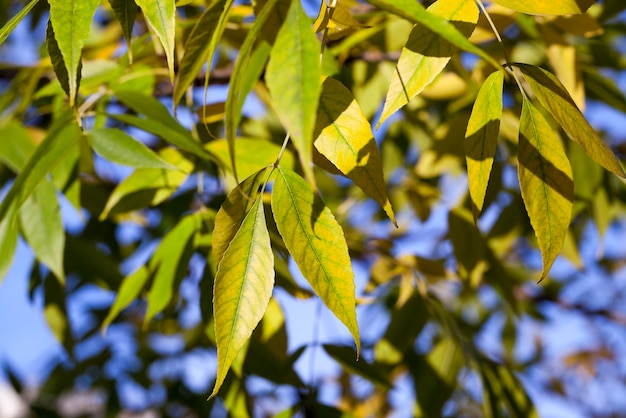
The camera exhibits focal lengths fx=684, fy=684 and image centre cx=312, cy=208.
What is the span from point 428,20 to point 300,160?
0.84 feet

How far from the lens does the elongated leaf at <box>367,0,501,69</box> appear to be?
0.39 meters

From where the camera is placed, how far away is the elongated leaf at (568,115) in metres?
0.49

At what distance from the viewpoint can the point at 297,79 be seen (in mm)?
377

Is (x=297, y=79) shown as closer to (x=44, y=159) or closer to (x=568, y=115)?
(x=568, y=115)

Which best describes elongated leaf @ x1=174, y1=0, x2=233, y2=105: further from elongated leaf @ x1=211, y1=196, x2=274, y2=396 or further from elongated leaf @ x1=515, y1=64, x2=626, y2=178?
elongated leaf @ x1=515, y1=64, x2=626, y2=178

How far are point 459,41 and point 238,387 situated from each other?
0.57 m

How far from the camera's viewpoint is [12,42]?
6.43 feet

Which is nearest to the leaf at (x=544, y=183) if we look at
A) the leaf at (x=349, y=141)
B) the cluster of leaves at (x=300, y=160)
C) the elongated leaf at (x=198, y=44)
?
the cluster of leaves at (x=300, y=160)

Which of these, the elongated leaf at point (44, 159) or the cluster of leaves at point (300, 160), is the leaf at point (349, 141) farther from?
the elongated leaf at point (44, 159)

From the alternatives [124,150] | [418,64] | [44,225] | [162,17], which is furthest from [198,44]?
[44,225]

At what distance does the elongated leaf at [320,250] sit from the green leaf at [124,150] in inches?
8.2

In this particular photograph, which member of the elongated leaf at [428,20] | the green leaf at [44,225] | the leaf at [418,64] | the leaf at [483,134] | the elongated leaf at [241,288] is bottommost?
the green leaf at [44,225]

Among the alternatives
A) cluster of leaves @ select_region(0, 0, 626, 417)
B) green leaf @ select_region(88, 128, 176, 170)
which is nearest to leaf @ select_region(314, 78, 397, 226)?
cluster of leaves @ select_region(0, 0, 626, 417)

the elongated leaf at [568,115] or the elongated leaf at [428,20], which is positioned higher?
the elongated leaf at [428,20]
